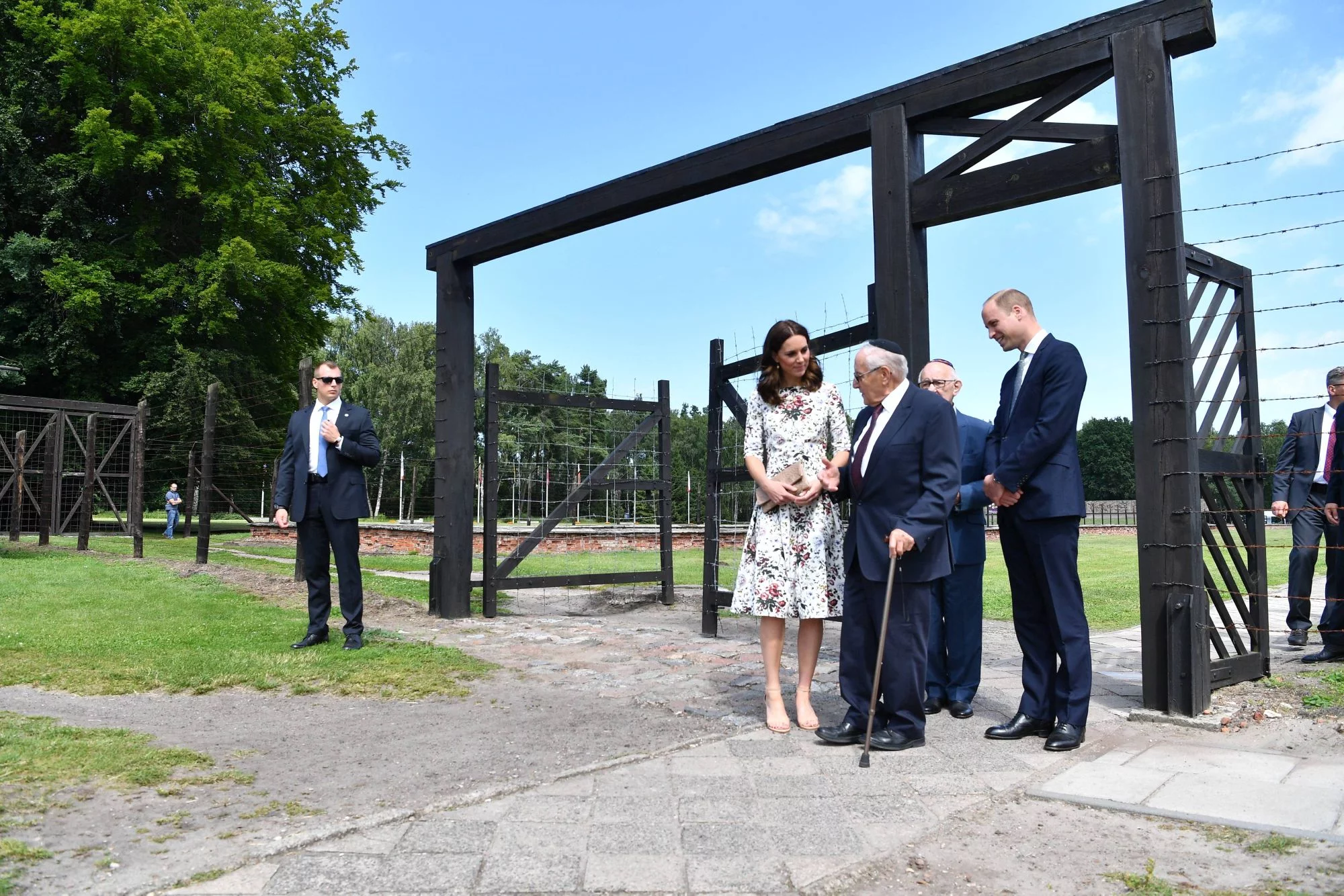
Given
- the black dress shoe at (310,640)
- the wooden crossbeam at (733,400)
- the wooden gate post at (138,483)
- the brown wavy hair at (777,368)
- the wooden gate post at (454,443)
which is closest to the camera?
the brown wavy hair at (777,368)

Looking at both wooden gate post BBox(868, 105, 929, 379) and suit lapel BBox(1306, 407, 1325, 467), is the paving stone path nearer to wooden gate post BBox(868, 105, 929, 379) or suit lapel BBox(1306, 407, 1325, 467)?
wooden gate post BBox(868, 105, 929, 379)

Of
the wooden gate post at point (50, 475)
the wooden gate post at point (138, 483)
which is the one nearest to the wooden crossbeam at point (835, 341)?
the wooden gate post at point (138, 483)

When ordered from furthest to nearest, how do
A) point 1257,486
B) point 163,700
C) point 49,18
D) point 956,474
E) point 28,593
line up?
point 49,18
point 28,593
point 1257,486
point 163,700
point 956,474

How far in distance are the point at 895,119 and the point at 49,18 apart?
22994 mm

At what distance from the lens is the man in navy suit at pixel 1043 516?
380 cm

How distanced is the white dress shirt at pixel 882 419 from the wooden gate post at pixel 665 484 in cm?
543

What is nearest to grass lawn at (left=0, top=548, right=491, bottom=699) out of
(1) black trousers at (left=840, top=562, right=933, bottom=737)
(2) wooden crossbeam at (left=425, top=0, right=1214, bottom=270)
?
(1) black trousers at (left=840, top=562, right=933, bottom=737)

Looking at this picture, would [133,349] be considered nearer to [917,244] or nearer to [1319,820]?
[917,244]

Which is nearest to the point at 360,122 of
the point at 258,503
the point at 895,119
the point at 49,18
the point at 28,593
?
the point at 49,18

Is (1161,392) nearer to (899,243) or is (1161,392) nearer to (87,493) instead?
(899,243)

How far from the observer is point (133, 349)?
2312 cm

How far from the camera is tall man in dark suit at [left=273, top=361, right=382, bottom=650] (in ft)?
19.9

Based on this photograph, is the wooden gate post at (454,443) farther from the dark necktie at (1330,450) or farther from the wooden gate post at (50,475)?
the wooden gate post at (50,475)

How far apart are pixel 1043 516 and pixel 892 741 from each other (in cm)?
108
